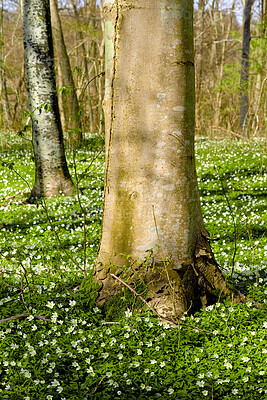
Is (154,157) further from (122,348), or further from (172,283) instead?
(122,348)

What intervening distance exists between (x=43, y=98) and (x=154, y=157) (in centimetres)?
503

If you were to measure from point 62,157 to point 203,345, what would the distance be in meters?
5.51

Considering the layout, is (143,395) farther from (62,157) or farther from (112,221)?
(62,157)

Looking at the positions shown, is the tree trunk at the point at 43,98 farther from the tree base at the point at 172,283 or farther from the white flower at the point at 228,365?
the white flower at the point at 228,365

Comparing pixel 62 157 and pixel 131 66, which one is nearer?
pixel 131 66

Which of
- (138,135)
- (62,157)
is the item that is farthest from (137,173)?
(62,157)

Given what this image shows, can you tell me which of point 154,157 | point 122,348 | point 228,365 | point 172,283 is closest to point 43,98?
point 154,157

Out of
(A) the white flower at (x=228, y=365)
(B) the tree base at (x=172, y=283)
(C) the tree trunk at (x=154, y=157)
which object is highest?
(C) the tree trunk at (x=154, y=157)

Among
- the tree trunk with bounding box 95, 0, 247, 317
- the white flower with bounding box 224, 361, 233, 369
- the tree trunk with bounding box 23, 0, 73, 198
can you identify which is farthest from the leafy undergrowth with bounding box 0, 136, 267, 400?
the tree trunk with bounding box 23, 0, 73, 198

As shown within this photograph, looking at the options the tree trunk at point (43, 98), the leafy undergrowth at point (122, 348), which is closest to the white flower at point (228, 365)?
the leafy undergrowth at point (122, 348)

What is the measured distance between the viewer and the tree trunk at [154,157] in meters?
2.76

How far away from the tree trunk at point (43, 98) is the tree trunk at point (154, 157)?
429 cm

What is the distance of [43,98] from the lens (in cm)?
710

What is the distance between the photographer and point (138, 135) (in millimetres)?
2877
